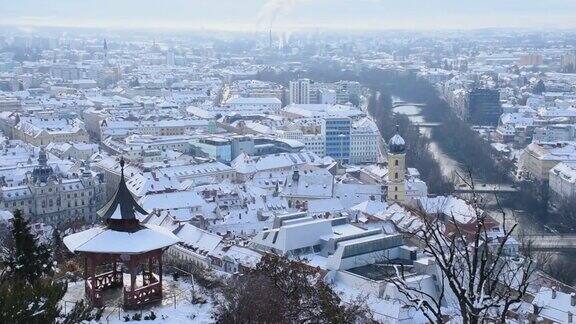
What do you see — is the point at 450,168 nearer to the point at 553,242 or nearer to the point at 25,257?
the point at 553,242

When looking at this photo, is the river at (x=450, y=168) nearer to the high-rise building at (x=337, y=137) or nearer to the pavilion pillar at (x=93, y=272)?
the high-rise building at (x=337, y=137)

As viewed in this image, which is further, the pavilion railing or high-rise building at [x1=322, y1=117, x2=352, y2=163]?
high-rise building at [x1=322, y1=117, x2=352, y2=163]

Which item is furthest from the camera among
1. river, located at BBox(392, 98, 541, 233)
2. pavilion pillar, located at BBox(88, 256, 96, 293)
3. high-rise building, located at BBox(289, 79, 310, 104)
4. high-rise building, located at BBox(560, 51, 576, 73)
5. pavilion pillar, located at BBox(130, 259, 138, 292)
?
high-rise building, located at BBox(560, 51, 576, 73)

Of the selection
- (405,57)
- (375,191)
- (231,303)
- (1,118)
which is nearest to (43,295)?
(231,303)

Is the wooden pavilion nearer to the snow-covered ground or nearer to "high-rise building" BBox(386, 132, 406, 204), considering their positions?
the snow-covered ground

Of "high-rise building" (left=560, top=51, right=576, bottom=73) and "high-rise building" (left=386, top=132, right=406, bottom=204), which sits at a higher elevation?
"high-rise building" (left=560, top=51, right=576, bottom=73)

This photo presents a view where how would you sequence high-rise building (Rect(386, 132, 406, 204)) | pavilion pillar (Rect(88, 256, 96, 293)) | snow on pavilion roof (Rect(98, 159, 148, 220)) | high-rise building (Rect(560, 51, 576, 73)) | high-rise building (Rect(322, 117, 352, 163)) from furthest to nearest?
1. high-rise building (Rect(560, 51, 576, 73))
2. high-rise building (Rect(322, 117, 352, 163))
3. high-rise building (Rect(386, 132, 406, 204))
4. snow on pavilion roof (Rect(98, 159, 148, 220))
5. pavilion pillar (Rect(88, 256, 96, 293))

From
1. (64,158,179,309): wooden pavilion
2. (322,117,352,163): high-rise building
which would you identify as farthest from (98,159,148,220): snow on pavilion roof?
(322,117,352,163): high-rise building
